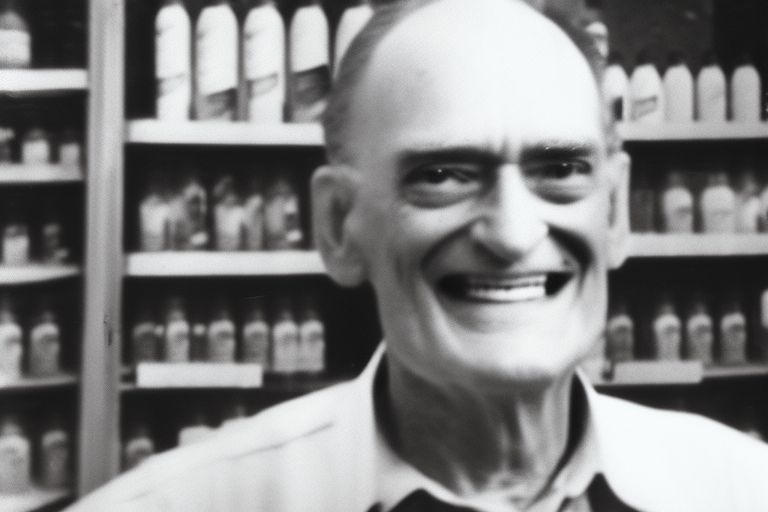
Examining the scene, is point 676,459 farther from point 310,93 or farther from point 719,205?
point 310,93

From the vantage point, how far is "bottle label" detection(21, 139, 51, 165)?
1170mm

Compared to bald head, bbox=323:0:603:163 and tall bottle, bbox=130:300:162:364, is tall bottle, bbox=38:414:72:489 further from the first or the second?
bald head, bbox=323:0:603:163

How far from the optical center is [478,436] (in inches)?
39.0

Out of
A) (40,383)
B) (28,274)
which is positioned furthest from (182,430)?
(28,274)

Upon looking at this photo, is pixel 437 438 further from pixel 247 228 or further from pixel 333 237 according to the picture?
pixel 247 228

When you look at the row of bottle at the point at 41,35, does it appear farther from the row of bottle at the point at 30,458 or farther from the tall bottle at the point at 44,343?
the row of bottle at the point at 30,458

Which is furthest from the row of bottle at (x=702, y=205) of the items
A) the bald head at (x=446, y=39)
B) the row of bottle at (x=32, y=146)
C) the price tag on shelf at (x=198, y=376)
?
the row of bottle at (x=32, y=146)

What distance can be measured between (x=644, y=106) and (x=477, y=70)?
53cm

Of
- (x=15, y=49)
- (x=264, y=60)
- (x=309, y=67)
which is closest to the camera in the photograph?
(x=15, y=49)

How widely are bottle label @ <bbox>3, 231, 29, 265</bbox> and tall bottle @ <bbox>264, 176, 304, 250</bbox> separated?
14.9 inches

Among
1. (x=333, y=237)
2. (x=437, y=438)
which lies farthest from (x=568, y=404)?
(x=333, y=237)

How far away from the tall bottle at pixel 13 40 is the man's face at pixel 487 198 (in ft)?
1.73

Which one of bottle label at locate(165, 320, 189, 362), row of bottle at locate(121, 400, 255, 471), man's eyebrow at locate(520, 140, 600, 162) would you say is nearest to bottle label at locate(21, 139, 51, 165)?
bottle label at locate(165, 320, 189, 362)

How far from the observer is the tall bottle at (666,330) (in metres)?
1.29
